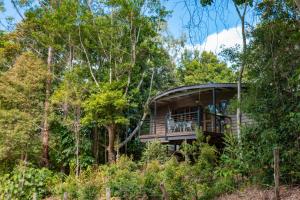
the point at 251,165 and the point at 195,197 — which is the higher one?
the point at 251,165

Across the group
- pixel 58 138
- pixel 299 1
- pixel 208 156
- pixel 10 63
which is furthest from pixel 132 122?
pixel 299 1

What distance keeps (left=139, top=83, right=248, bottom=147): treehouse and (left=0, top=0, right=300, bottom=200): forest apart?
84cm

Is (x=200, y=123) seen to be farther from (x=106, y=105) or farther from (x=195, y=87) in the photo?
(x=106, y=105)

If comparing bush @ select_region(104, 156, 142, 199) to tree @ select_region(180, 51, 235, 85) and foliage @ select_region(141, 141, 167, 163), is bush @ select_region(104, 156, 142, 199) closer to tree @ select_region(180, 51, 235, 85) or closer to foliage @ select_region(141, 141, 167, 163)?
foliage @ select_region(141, 141, 167, 163)

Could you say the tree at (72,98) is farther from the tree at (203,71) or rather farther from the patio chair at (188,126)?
the tree at (203,71)

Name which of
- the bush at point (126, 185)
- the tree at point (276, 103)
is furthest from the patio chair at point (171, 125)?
the tree at point (276, 103)

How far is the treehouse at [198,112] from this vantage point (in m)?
14.8

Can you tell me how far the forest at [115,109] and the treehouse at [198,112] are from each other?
0.84 m

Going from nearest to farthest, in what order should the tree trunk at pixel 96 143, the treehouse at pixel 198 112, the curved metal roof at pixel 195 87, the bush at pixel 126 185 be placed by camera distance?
the bush at pixel 126 185 < the curved metal roof at pixel 195 87 < the treehouse at pixel 198 112 < the tree trunk at pixel 96 143

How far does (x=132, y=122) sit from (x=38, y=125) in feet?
20.6

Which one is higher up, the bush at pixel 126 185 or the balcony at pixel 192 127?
the balcony at pixel 192 127

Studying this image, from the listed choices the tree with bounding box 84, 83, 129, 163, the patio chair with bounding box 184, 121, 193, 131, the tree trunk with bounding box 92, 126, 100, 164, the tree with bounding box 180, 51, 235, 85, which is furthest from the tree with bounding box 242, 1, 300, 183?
the tree with bounding box 180, 51, 235, 85

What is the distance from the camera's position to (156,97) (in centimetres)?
1797

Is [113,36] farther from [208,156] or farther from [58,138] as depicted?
[208,156]
